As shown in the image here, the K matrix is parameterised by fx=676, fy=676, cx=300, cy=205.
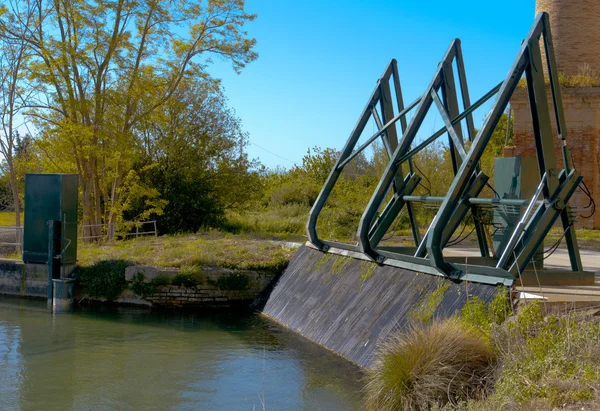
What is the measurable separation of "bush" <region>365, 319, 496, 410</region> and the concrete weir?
1.42 meters

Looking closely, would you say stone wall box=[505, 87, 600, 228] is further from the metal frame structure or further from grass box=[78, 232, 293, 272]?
the metal frame structure

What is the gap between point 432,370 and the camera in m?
7.08

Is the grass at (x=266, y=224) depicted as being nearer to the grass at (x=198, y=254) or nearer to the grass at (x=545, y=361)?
the grass at (x=198, y=254)

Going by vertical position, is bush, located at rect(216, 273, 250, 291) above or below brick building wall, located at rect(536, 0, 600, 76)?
below

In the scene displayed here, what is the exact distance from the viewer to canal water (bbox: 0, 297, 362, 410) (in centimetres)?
924

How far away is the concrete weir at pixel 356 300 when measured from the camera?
31.4ft

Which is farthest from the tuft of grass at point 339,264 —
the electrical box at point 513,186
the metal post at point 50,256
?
the metal post at point 50,256

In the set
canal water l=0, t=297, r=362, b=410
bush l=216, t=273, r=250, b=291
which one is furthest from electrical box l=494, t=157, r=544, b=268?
bush l=216, t=273, r=250, b=291

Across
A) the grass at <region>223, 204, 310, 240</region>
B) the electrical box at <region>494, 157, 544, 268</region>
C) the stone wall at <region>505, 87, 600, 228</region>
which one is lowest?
the grass at <region>223, 204, 310, 240</region>

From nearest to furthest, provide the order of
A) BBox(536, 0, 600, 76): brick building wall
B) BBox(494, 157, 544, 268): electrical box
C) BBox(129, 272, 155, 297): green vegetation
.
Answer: BBox(494, 157, 544, 268): electrical box
BBox(129, 272, 155, 297): green vegetation
BBox(536, 0, 600, 76): brick building wall

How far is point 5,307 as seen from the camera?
1655 centimetres

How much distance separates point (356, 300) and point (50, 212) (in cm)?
920

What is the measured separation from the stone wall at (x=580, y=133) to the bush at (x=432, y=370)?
20.4m

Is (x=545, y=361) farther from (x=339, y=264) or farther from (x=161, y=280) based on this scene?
(x=161, y=280)
